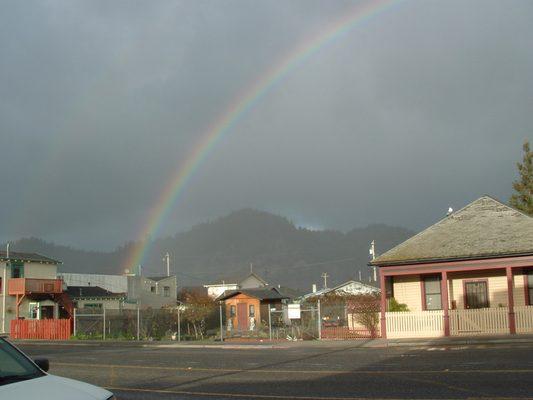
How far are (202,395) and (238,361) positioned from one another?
8.92m

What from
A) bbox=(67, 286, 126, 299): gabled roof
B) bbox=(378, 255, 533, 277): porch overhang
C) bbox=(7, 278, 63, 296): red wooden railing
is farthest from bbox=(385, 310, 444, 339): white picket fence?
bbox=(67, 286, 126, 299): gabled roof

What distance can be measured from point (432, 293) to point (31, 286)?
3469 centimetres

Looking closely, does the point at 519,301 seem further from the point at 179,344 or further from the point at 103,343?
the point at 103,343

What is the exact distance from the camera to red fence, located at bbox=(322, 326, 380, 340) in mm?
34125

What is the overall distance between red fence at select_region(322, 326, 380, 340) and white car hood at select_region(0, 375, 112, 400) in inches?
1111

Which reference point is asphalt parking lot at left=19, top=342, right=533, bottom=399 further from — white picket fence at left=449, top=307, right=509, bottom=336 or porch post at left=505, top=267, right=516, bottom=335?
white picket fence at left=449, top=307, right=509, bottom=336

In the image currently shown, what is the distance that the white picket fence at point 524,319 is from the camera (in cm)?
2966

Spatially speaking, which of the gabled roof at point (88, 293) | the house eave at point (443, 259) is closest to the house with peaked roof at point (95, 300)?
the gabled roof at point (88, 293)

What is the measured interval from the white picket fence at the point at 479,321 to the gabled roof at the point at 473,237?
2.52 metres

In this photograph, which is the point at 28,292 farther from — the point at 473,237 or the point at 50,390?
the point at 50,390

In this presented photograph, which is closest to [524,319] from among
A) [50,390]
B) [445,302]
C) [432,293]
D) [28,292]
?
[445,302]

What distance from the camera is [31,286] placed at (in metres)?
54.5

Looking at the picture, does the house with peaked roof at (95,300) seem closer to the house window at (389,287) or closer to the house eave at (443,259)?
the house window at (389,287)

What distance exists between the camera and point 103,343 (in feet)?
127
